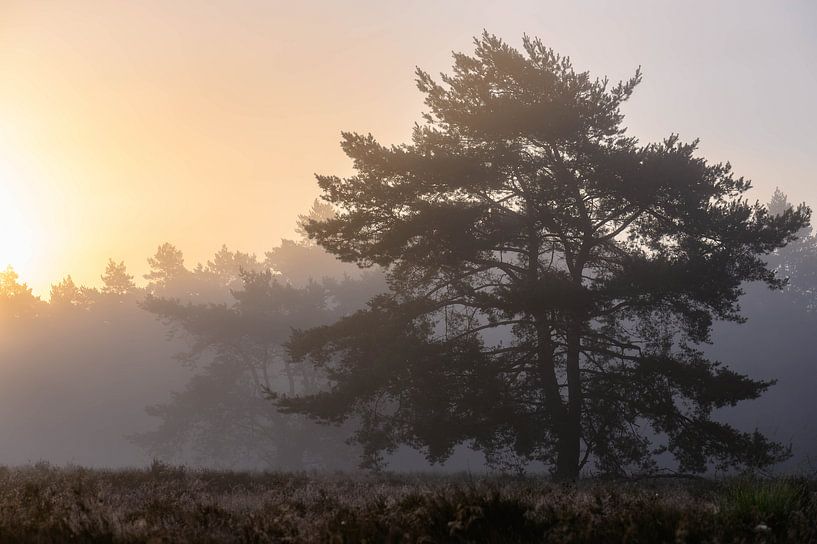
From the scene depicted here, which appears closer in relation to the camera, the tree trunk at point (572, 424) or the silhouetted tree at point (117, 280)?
the tree trunk at point (572, 424)

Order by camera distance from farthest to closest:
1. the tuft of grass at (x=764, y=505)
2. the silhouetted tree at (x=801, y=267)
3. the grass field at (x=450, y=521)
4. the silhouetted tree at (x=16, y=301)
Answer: the silhouetted tree at (x=801, y=267) → the silhouetted tree at (x=16, y=301) → the tuft of grass at (x=764, y=505) → the grass field at (x=450, y=521)

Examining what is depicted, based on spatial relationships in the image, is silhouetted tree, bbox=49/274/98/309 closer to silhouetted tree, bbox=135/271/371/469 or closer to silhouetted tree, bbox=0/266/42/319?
silhouetted tree, bbox=0/266/42/319

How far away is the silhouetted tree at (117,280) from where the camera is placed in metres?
72.8

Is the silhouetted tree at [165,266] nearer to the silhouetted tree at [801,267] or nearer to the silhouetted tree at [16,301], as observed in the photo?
the silhouetted tree at [16,301]

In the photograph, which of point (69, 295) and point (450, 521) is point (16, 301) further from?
point (450, 521)

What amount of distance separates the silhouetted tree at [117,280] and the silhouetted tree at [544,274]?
65.2 meters

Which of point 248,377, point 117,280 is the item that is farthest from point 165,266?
point 248,377

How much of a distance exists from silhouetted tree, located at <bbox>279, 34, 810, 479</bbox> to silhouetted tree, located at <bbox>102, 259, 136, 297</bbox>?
65227 mm

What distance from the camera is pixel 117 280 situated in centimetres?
7350

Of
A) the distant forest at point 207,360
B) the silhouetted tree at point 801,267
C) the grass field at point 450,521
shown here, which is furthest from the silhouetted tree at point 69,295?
the silhouetted tree at point 801,267

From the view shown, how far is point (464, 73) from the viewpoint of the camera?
17.8 metres

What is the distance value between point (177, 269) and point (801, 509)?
78608mm

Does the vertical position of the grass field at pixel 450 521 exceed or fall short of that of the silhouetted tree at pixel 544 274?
it falls short

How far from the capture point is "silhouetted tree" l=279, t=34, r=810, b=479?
1419cm
